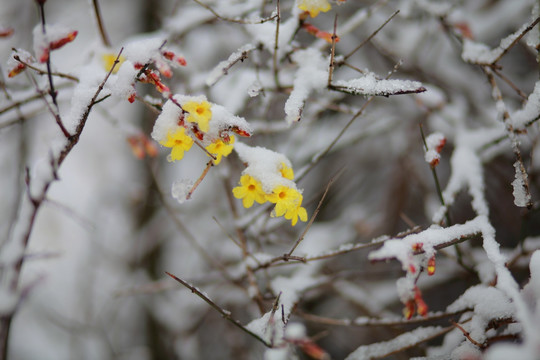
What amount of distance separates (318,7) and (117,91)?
2.52 feet

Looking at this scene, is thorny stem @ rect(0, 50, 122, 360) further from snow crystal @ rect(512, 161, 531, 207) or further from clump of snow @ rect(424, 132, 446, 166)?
snow crystal @ rect(512, 161, 531, 207)

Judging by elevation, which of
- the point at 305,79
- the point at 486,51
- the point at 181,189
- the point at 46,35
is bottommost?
the point at 181,189

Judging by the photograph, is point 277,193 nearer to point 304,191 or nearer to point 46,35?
point 46,35

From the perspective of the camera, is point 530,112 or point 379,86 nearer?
point 379,86

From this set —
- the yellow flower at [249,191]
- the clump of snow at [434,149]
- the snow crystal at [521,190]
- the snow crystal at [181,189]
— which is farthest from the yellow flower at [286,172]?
the snow crystal at [521,190]

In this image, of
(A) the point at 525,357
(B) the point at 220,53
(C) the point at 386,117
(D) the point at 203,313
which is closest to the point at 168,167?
(B) the point at 220,53

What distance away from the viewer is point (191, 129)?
117cm

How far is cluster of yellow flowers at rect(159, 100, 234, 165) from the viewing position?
1.12 metres

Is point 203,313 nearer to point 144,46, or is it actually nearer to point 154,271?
point 154,271

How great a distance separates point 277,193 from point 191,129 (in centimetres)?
36

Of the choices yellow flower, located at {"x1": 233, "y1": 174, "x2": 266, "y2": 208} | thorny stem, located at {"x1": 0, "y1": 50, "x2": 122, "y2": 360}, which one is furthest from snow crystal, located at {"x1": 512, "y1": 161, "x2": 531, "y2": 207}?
thorny stem, located at {"x1": 0, "y1": 50, "x2": 122, "y2": 360}

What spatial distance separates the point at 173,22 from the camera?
7.55 feet

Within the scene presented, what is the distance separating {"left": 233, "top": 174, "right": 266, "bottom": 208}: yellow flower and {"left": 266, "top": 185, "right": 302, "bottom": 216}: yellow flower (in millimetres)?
48

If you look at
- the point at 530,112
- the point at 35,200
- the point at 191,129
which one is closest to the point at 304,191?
the point at 530,112
